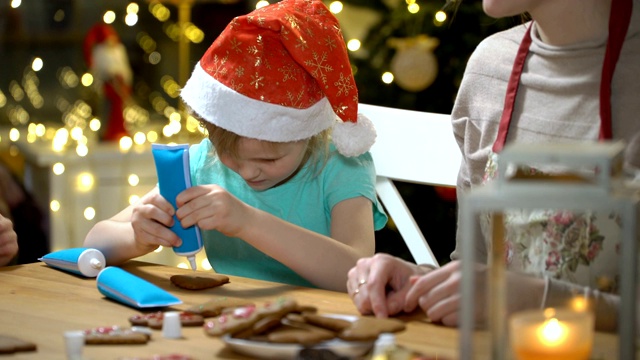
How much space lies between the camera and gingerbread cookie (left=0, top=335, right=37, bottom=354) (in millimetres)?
1005

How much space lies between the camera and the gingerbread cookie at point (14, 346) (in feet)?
3.30

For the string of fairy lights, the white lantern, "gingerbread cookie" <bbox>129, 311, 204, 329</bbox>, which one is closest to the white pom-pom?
"gingerbread cookie" <bbox>129, 311, 204, 329</bbox>

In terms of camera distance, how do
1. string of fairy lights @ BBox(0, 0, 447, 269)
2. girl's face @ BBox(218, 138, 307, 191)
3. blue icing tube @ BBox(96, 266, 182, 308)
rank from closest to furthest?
blue icing tube @ BBox(96, 266, 182, 308) → girl's face @ BBox(218, 138, 307, 191) → string of fairy lights @ BBox(0, 0, 447, 269)

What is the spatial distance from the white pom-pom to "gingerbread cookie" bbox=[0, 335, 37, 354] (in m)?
0.70

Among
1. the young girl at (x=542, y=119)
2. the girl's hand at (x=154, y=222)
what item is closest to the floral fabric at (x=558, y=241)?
the young girl at (x=542, y=119)

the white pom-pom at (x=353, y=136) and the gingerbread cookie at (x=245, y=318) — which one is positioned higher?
the white pom-pom at (x=353, y=136)

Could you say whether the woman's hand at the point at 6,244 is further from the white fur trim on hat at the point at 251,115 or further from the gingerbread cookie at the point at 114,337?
the gingerbread cookie at the point at 114,337

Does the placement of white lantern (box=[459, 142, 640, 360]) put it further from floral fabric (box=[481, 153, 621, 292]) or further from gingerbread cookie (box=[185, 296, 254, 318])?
gingerbread cookie (box=[185, 296, 254, 318])

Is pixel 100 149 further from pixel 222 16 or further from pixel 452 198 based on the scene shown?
pixel 452 198

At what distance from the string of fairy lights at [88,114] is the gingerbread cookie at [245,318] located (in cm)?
236

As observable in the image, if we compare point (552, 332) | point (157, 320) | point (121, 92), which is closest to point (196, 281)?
point (157, 320)

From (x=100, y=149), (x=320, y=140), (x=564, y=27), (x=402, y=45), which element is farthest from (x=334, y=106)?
(x=100, y=149)

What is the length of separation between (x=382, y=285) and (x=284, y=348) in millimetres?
234

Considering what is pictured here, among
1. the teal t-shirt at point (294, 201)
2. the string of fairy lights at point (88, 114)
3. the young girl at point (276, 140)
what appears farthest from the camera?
the string of fairy lights at point (88, 114)
